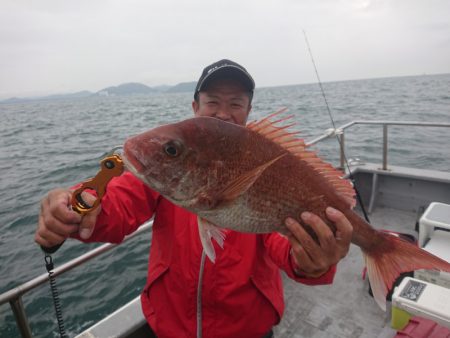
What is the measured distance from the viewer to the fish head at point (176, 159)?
1.51m

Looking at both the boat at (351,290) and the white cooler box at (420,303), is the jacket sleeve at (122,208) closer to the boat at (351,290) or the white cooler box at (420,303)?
the boat at (351,290)

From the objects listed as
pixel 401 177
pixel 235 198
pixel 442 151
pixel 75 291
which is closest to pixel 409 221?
pixel 401 177

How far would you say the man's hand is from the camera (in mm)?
1686

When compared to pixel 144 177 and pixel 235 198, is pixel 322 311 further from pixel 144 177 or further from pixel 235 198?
pixel 144 177

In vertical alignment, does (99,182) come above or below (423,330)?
above

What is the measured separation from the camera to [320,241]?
1.72 m

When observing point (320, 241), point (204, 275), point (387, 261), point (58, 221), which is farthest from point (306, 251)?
point (58, 221)

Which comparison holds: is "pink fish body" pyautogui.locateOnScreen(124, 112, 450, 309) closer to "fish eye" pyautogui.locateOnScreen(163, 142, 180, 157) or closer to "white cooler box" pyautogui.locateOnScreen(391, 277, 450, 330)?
"fish eye" pyautogui.locateOnScreen(163, 142, 180, 157)

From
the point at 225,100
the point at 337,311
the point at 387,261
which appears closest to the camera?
the point at 387,261

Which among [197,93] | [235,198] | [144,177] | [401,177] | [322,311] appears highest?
[197,93]

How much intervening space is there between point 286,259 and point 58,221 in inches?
51.2

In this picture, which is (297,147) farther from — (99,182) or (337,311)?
(337,311)

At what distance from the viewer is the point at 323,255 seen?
1761 mm

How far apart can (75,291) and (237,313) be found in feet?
16.7
